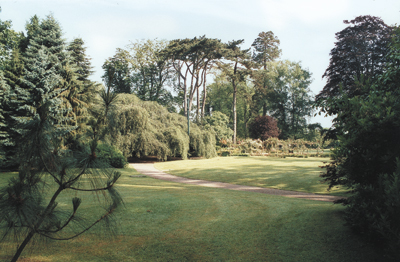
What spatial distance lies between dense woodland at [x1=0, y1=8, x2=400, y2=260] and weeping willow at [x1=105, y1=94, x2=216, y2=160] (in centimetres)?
9

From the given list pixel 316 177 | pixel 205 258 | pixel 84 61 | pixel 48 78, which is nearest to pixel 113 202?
pixel 205 258

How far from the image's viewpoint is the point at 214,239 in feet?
13.1

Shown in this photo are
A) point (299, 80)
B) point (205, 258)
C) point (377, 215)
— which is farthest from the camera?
point (299, 80)

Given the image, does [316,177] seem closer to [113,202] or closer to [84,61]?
[113,202]

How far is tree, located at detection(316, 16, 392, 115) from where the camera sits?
18453 mm

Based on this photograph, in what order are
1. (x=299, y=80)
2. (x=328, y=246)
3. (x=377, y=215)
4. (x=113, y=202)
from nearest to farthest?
(x=113, y=202) < (x=377, y=215) < (x=328, y=246) < (x=299, y=80)

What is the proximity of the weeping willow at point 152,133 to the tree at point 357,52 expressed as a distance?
458 inches

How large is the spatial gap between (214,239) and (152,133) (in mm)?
17353

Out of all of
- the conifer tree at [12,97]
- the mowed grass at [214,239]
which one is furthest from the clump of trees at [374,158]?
the conifer tree at [12,97]

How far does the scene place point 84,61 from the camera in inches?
1189

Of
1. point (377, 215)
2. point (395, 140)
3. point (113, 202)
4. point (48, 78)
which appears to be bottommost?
point (377, 215)

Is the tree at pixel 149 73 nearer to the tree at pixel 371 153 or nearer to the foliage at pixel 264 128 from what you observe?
the foliage at pixel 264 128

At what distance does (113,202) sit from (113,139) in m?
16.4

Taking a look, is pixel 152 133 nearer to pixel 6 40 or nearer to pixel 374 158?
pixel 6 40
